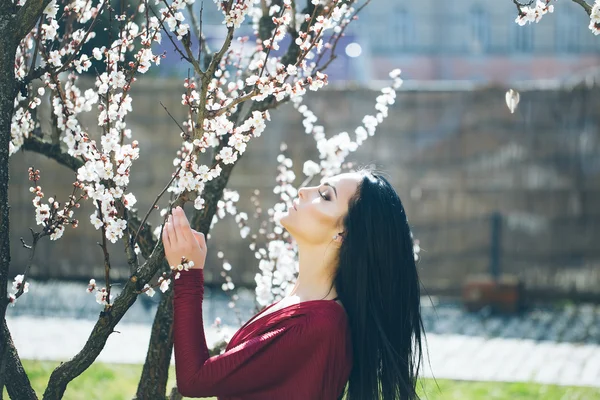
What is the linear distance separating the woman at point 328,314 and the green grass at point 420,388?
2.38 m

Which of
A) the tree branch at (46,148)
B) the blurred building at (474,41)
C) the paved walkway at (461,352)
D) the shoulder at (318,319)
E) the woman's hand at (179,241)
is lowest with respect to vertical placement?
the paved walkway at (461,352)

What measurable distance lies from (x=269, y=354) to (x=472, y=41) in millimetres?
34679

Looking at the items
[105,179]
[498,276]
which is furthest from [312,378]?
[498,276]

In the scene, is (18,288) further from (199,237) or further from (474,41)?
(474,41)

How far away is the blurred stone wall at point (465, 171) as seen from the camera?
842 centimetres

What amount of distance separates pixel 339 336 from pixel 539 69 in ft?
111

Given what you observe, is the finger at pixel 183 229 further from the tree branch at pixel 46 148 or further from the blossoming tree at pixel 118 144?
the tree branch at pixel 46 148

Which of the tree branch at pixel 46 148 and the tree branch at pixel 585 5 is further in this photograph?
the tree branch at pixel 46 148

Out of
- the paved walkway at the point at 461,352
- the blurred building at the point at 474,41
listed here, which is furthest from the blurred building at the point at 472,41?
the paved walkway at the point at 461,352

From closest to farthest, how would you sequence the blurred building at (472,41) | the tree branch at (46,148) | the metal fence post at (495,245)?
the tree branch at (46,148)
the metal fence post at (495,245)
the blurred building at (472,41)

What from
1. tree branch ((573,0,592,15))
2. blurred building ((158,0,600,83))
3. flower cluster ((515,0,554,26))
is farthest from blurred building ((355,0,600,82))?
tree branch ((573,0,592,15))

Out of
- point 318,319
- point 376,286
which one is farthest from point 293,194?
point 318,319

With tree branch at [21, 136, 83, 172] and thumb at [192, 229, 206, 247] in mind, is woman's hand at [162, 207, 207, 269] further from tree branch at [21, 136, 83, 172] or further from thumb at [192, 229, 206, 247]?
tree branch at [21, 136, 83, 172]

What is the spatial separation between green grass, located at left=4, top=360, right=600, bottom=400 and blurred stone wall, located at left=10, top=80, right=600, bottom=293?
3026 mm
